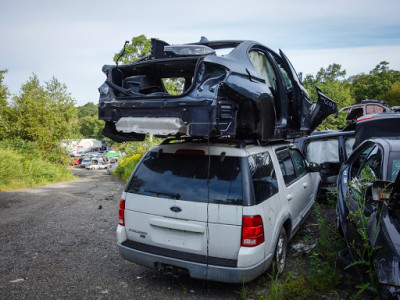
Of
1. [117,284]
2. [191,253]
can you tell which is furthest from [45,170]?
[191,253]

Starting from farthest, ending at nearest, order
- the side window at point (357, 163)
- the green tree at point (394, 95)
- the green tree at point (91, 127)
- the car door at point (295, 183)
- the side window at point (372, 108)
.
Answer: the green tree at point (91, 127), the green tree at point (394, 95), the side window at point (372, 108), the side window at point (357, 163), the car door at point (295, 183)

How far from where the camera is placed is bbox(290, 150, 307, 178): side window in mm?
4727

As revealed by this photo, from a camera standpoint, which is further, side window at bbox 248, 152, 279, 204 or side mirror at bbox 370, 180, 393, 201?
side window at bbox 248, 152, 279, 204

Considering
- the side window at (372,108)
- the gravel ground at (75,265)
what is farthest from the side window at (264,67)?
the side window at (372,108)

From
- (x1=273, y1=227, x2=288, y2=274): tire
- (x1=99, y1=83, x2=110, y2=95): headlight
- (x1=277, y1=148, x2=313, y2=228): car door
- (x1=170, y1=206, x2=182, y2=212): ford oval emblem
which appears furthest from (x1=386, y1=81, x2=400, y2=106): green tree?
(x1=170, y1=206, x2=182, y2=212): ford oval emblem

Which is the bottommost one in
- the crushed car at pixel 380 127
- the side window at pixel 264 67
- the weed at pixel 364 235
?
the weed at pixel 364 235

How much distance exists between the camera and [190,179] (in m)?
3.17

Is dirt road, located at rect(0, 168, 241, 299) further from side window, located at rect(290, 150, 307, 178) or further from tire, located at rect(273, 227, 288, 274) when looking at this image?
side window, located at rect(290, 150, 307, 178)

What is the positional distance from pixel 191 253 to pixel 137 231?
68cm

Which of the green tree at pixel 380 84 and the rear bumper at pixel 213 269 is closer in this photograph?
the rear bumper at pixel 213 269

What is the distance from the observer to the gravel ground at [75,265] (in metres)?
3.34

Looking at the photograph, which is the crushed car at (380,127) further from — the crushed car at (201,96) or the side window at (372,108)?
the side window at (372,108)

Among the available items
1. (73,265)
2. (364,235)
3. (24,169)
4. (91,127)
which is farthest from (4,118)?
(91,127)

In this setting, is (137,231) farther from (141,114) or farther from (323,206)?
(323,206)
